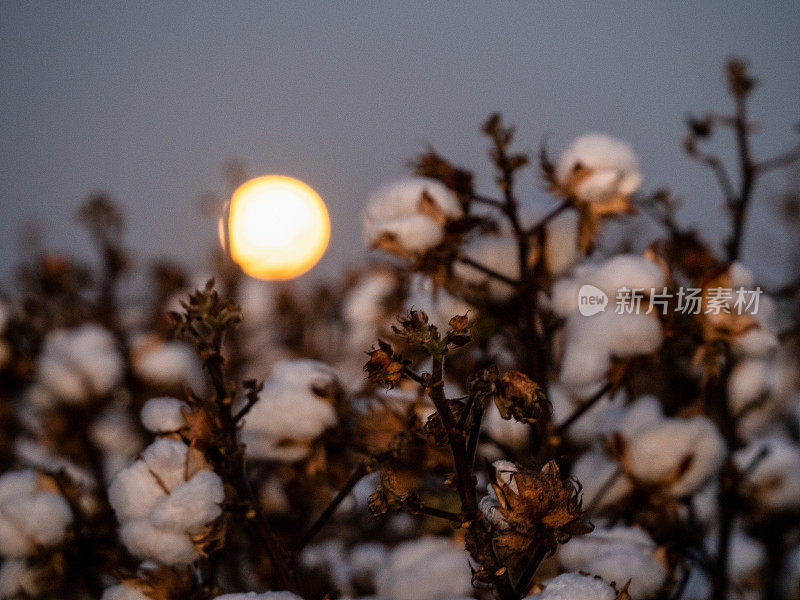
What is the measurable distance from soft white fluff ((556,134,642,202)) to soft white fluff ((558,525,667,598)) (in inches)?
15.3

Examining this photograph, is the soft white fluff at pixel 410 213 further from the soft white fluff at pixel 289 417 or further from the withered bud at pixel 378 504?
the withered bud at pixel 378 504

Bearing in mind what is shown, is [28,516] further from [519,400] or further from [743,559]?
[743,559]

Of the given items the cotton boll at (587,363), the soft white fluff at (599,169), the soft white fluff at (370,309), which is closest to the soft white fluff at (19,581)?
the cotton boll at (587,363)

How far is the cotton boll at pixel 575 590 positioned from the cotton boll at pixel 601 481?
370mm

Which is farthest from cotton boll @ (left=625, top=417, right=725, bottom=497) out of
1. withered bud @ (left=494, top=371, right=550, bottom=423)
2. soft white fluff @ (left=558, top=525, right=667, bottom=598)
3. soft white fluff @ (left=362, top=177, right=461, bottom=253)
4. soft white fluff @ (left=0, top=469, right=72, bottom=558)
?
soft white fluff @ (left=0, top=469, right=72, bottom=558)

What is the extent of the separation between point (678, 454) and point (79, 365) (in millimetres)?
1323

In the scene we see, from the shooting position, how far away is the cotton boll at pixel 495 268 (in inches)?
32.2

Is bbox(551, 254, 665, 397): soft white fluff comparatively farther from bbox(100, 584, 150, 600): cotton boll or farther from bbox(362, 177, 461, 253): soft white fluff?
bbox(100, 584, 150, 600): cotton boll

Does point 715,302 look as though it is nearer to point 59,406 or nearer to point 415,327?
point 415,327

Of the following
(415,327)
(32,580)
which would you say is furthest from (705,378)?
(32,580)

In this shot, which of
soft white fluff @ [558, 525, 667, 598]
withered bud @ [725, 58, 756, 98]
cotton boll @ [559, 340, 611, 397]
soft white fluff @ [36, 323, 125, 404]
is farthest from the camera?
soft white fluff @ [36, 323, 125, 404]

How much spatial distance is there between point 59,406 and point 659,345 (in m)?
1.42

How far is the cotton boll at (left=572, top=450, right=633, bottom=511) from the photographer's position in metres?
0.80

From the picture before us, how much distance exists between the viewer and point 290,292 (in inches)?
109
